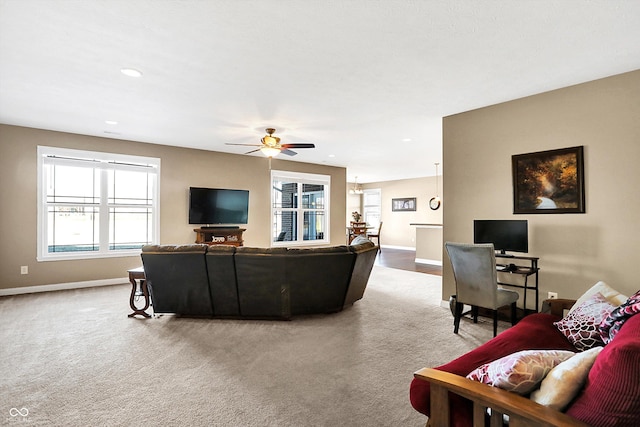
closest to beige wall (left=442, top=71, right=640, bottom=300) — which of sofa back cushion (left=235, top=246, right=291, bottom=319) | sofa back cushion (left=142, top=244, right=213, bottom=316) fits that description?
sofa back cushion (left=235, top=246, right=291, bottom=319)

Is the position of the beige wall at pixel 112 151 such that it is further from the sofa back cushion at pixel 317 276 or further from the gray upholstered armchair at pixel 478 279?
the gray upholstered armchair at pixel 478 279

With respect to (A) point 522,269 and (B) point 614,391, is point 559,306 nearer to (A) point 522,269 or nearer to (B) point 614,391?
(A) point 522,269

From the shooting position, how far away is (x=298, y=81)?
3412 mm

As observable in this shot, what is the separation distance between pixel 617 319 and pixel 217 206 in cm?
646

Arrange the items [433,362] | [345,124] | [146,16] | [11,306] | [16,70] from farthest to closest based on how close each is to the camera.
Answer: [345,124], [11,306], [16,70], [433,362], [146,16]

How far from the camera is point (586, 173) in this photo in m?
3.37

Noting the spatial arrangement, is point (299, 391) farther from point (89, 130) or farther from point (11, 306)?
point (89, 130)

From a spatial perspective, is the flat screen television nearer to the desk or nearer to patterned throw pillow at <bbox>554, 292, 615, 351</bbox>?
the desk

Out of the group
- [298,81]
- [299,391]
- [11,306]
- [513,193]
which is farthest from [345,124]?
[11,306]

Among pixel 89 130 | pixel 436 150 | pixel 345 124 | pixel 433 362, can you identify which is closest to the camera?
pixel 433 362

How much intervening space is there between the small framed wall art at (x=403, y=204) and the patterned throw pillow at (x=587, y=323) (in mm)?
9604

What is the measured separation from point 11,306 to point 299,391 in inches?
178

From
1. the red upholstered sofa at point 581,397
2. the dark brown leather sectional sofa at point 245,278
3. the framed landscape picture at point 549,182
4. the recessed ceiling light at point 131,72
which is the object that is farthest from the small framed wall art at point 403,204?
the red upholstered sofa at point 581,397

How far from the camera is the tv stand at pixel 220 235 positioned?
671cm
